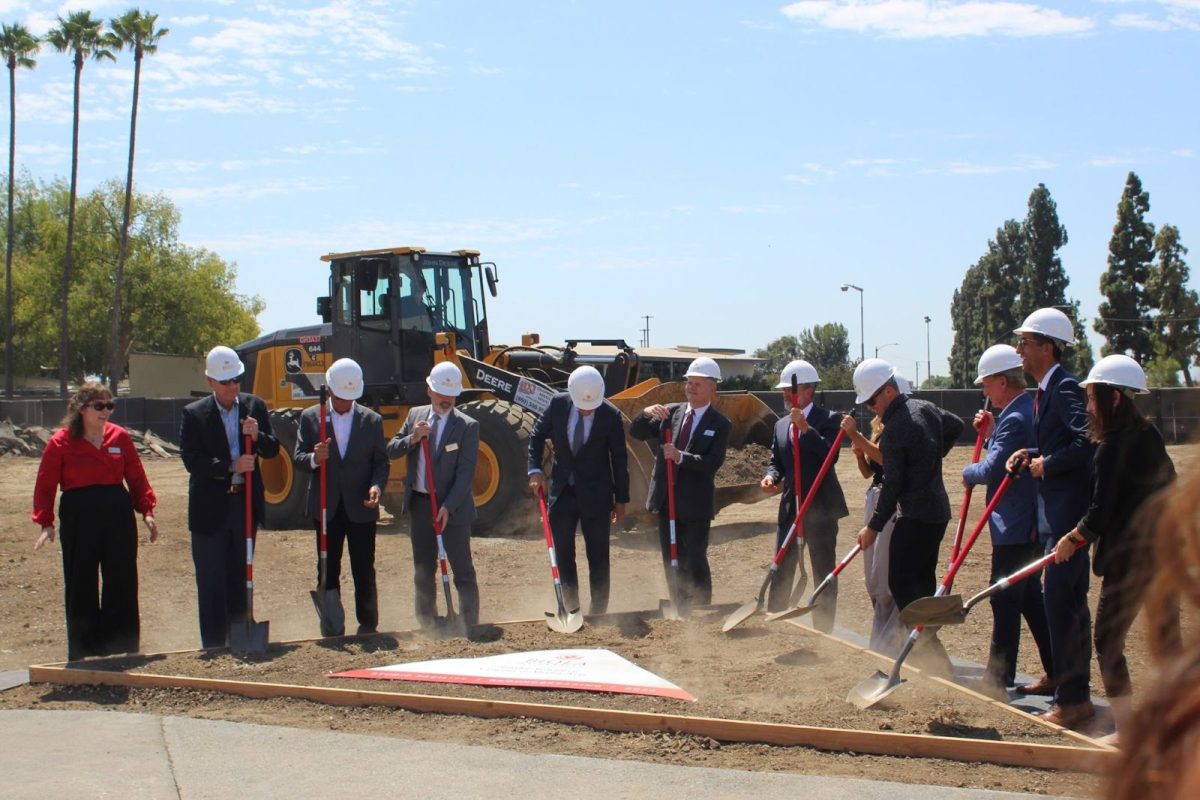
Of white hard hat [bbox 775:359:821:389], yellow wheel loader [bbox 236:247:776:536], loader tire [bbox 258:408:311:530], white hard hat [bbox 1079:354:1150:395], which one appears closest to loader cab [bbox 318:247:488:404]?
yellow wheel loader [bbox 236:247:776:536]

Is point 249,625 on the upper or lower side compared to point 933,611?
lower

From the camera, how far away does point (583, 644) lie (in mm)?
7488

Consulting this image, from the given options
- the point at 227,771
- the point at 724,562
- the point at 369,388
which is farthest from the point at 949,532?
the point at 227,771

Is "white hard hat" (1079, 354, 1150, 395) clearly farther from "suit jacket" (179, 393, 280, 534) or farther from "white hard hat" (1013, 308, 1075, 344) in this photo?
"suit jacket" (179, 393, 280, 534)

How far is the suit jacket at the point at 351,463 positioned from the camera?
26.5 feet

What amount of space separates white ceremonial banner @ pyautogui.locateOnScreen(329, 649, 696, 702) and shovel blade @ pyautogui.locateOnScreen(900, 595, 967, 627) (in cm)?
112

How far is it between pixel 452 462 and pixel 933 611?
11.9 feet

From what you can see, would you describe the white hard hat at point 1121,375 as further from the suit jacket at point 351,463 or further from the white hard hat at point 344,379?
the white hard hat at point 344,379

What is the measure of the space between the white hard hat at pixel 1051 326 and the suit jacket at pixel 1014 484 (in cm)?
50

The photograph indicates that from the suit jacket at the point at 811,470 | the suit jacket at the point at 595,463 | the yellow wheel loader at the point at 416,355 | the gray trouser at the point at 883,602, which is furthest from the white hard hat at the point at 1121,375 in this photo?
the yellow wheel loader at the point at 416,355

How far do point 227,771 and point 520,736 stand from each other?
127 cm

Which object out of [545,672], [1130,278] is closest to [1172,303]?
[1130,278]

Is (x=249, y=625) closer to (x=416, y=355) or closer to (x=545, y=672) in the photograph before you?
(x=545, y=672)

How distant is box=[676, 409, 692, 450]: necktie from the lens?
345 inches
